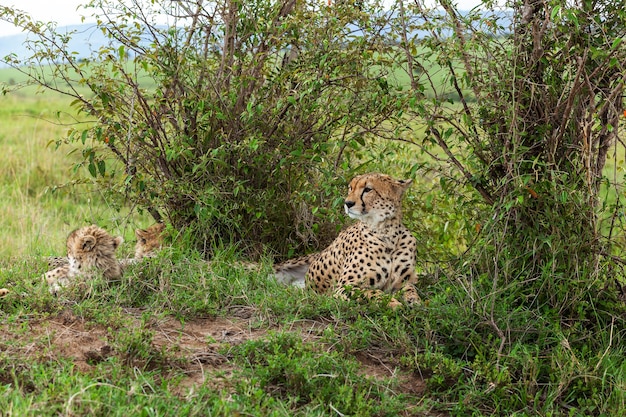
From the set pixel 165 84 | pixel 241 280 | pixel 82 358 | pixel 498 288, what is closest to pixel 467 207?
pixel 498 288

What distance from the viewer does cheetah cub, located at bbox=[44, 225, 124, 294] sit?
175 inches

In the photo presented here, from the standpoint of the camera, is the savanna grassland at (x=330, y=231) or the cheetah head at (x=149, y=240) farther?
the cheetah head at (x=149, y=240)

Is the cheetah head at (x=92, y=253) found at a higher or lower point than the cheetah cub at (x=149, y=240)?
higher

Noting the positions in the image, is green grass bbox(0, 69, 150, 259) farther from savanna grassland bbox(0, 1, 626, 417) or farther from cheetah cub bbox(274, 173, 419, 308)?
cheetah cub bbox(274, 173, 419, 308)

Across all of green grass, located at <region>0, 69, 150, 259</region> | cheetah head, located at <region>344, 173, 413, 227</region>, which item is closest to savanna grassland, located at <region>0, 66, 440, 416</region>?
cheetah head, located at <region>344, 173, 413, 227</region>

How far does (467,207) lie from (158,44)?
2.04m

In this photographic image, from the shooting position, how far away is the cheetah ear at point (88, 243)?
4488mm

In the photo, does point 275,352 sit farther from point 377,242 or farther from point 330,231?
point 330,231

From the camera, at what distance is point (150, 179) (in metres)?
5.29

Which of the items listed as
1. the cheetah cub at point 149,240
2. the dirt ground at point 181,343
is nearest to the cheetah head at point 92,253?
the dirt ground at point 181,343

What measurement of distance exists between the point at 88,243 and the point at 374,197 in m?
1.59

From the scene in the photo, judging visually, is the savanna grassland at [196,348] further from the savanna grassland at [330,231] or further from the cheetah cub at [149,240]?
the cheetah cub at [149,240]

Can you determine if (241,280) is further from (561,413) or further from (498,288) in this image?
(561,413)

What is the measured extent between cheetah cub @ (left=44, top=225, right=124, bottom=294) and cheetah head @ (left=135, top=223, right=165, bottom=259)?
26.5 inches
